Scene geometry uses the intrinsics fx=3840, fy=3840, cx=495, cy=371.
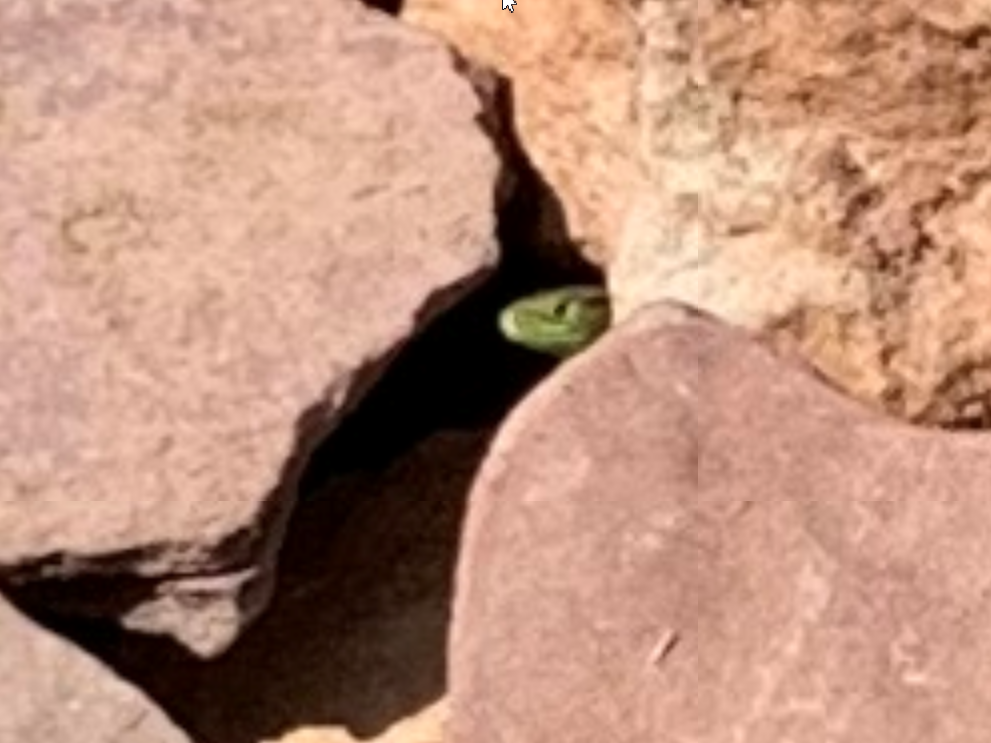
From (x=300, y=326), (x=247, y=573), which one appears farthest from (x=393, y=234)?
(x=247, y=573)

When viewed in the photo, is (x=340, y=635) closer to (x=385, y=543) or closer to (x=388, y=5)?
(x=385, y=543)

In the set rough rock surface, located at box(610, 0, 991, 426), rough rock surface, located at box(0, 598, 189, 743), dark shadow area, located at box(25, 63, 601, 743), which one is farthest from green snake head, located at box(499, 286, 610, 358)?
rough rock surface, located at box(0, 598, 189, 743)

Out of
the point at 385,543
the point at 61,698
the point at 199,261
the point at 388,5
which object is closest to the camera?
the point at 61,698

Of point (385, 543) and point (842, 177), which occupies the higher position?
point (842, 177)

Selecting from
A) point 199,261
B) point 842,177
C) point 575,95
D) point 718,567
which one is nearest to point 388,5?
point 575,95

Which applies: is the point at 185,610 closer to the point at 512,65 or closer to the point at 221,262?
the point at 221,262

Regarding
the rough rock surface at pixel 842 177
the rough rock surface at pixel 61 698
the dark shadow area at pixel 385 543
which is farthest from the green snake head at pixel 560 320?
the rough rock surface at pixel 61 698

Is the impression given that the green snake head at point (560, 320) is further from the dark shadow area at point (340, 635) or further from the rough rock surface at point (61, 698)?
the rough rock surface at point (61, 698)
